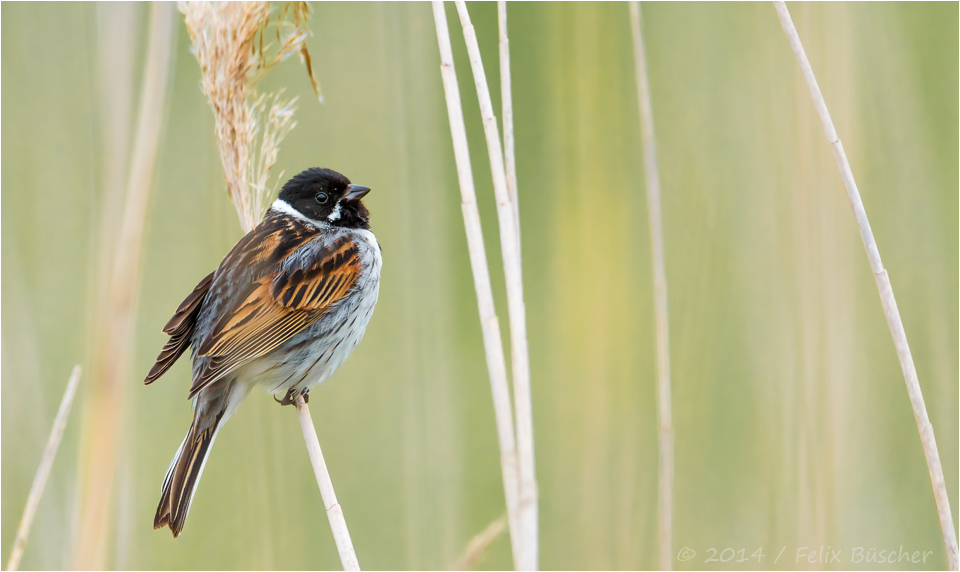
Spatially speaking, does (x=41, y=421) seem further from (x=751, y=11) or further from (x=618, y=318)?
(x=751, y=11)

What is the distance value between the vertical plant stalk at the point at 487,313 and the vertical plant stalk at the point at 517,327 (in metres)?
0.02

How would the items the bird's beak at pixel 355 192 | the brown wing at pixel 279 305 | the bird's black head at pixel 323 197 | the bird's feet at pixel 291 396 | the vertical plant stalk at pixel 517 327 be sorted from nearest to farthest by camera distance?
1. the vertical plant stalk at pixel 517 327
2. the brown wing at pixel 279 305
3. the bird's feet at pixel 291 396
4. the bird's beak at pixel 355 192
5. the bird's black head at pixel 323 197

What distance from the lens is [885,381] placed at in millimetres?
2824

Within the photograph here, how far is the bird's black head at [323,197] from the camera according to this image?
2590 millimetres

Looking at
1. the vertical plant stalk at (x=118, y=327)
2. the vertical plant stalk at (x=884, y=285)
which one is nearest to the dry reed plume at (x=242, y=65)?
the vertical plant stalk at (x=118, y=327)

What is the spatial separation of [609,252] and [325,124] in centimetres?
120

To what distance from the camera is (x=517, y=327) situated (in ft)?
5.17

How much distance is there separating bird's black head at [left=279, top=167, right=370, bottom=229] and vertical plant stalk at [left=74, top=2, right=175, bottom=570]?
80cm

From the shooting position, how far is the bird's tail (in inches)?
78.1

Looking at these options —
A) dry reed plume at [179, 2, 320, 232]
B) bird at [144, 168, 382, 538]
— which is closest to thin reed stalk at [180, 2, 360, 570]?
dry reed plume at [179, 2, 320, 232]

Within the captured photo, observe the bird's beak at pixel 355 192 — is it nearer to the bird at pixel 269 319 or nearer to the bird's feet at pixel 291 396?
the bird at pixel 269 319

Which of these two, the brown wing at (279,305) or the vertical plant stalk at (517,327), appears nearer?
the vertical plant stalk at (517,327)

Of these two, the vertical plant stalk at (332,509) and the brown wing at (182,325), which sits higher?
the brown wing at (182,325)

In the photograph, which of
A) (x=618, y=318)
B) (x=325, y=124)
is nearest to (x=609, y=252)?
(x=618, y=318)
